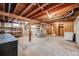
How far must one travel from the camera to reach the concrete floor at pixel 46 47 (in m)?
2.17

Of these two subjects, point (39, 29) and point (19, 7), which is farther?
point (39, 29)

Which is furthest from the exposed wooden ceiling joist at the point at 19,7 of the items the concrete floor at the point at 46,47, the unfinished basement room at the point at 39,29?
the concrete floor at the point at 46,47

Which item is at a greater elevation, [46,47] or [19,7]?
[19,7]

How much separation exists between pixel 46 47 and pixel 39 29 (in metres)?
0.43

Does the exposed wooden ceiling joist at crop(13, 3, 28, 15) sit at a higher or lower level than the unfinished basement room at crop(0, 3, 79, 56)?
higher

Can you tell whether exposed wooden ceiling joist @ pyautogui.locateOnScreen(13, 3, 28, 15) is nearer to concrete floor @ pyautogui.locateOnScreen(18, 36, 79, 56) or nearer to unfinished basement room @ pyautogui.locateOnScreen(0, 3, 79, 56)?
unfinished basement room @ pyautogui.locateOnScreen(0, 3, 79, 56)

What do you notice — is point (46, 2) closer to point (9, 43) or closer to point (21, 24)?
point (21, 24)

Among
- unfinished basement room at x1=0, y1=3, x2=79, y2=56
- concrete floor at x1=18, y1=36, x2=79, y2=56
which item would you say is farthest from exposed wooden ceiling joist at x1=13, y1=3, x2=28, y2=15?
concrete floor at x1=18, y1=36, x2=79, y2=56

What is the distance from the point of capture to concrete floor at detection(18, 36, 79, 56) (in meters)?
2.17

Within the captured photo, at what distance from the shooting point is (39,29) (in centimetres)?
234

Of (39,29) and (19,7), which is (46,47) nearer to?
(39,29)

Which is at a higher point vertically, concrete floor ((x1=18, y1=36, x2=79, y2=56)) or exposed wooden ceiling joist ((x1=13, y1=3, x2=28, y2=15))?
exposed wooden ceiling joist ((x1=13, y1=3, x2=28, y2=15))

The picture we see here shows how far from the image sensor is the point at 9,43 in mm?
2092

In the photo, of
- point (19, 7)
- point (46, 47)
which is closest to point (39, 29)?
point (46, 47)
